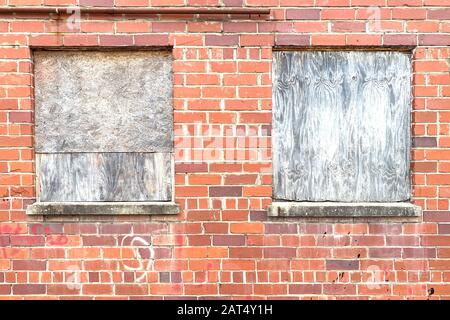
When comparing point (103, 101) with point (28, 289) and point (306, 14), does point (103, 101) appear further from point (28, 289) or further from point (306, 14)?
point (306, 14)

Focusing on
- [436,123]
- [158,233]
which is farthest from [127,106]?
[436,123]

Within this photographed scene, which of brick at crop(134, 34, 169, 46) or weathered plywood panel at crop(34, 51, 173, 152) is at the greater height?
brick at crop(134, 34, 169, 46)

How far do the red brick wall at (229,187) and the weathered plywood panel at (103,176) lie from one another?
153 mm

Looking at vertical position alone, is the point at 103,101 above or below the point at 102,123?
above

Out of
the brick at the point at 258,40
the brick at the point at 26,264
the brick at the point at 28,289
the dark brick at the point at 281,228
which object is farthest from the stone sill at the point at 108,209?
the brick at the point at 258,40

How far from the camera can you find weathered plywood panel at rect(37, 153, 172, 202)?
405 cm

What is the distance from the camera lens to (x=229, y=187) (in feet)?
13.0

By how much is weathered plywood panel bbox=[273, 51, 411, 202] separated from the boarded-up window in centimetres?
99

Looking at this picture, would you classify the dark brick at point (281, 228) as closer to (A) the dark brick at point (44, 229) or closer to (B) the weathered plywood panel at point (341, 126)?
(B) the weathered plywood panel at point (341, 126)

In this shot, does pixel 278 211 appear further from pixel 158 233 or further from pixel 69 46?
pixel 69 46

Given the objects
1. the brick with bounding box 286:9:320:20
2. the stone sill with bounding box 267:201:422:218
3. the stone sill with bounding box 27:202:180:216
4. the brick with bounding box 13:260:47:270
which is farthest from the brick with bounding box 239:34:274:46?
the brick with bounding box 13:260:47:270

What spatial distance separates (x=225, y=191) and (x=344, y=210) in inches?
39.0

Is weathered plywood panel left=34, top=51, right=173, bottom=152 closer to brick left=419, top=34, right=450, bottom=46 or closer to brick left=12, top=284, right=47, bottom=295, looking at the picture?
brick left=12, top=284, right=47, bottom=295

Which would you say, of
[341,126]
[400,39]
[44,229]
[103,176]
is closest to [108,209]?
[103,176]
